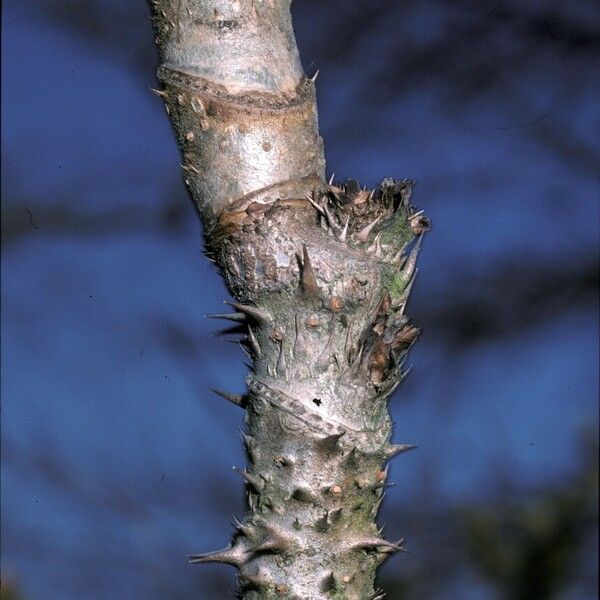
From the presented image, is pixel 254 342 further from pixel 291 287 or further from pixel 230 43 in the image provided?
pixel 230 43

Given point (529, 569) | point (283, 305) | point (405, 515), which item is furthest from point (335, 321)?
point (529, 569)

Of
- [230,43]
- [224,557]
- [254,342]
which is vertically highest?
[230,43]

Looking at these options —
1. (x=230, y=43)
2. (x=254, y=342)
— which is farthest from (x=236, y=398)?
(x=230, y=43)

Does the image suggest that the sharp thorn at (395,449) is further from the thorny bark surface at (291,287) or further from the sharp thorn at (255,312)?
the sharp thorn at (255,312)

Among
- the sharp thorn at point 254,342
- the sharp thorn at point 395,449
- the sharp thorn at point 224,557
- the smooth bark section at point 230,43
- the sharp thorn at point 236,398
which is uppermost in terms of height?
the smooth bark section at point 230,43

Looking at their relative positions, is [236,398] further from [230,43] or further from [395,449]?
[230,43]

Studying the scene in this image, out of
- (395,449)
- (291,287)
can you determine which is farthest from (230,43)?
(395,449)

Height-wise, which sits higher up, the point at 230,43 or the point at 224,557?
the point at 230,43

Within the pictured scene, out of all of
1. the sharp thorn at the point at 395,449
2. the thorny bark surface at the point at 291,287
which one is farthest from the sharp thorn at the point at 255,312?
the sharp thorn at the point at 395,449

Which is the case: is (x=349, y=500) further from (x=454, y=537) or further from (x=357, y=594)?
(x=454, y=537)

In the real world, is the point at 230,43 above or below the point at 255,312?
above

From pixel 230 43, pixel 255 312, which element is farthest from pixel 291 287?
pixel 230 43
